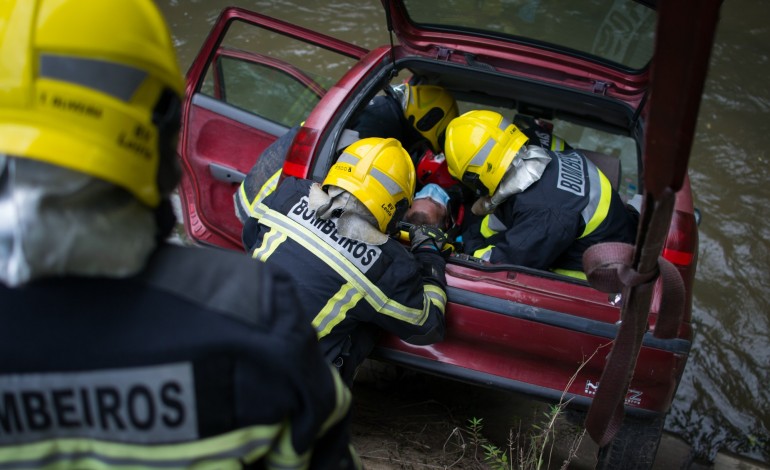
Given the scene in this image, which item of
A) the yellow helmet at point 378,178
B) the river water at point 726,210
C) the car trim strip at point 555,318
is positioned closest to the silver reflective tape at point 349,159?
the yellow helmet at point 378,178

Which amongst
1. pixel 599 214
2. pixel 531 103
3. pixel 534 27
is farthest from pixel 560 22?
pixel 599 214

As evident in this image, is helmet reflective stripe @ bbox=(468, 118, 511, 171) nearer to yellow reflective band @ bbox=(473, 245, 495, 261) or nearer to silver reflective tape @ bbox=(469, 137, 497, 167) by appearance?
silver reflective tape @ bbox=(469, 137, 497, 167)

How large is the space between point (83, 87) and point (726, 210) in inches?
221

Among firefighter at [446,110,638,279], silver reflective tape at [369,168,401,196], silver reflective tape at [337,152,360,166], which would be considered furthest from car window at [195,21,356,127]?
silver reflective tape at [369,168,401,196]

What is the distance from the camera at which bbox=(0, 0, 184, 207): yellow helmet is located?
95 cm

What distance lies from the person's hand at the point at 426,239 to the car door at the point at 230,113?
4.26 feet

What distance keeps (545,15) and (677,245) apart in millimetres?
1494

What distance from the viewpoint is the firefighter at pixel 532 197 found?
3199mm

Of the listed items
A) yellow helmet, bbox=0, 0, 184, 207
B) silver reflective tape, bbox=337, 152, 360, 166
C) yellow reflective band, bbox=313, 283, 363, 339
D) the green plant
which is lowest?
the green plant

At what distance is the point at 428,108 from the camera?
4168 mm

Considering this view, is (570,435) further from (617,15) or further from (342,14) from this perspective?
(342,14)

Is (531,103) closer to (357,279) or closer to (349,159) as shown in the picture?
(349,159)

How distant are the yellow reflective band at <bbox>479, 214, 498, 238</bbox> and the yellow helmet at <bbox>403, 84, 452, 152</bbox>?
790 mm

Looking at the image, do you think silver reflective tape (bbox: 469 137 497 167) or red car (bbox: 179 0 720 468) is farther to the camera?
silver reflective tape (bbox: 469 137 497 167)
